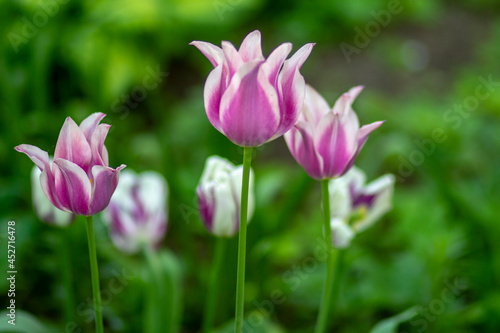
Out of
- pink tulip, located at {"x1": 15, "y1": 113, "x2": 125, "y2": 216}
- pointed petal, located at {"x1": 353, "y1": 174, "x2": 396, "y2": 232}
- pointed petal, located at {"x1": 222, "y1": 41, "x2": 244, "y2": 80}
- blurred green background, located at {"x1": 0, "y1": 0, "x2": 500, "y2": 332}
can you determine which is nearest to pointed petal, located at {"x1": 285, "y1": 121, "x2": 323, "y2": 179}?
pointed petal, located at {"x1": 222, "y1": 41, "x2": 244, "y2": 80}

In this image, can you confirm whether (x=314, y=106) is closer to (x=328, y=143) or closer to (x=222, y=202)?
(x=328, y=143)

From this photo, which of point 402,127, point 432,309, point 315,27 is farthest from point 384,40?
point 432,309

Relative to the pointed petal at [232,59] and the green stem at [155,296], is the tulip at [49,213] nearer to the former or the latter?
the green stem at [155,296]

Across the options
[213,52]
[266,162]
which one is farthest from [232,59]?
[266,162]

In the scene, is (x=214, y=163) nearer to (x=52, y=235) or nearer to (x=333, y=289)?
(x=333, y=289)

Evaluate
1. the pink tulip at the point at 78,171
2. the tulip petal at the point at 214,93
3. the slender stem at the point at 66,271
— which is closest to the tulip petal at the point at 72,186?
the pink tulip at the point at 78,171

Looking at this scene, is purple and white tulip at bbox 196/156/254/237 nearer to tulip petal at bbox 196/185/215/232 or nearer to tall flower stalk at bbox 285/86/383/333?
tulip petal at bbox 196/185/215/232
